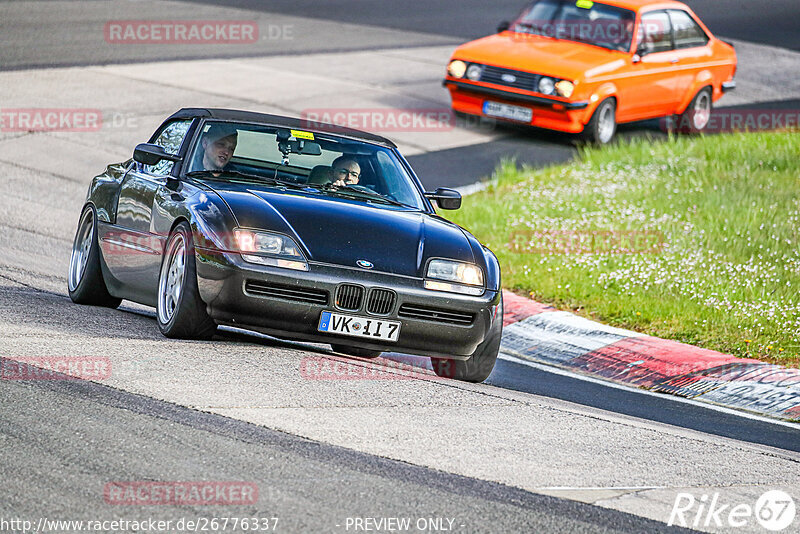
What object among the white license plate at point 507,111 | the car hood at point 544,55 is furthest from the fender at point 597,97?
the white license plate at point 507,111

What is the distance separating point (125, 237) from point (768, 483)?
4.48 metres

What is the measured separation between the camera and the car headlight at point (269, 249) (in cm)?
720

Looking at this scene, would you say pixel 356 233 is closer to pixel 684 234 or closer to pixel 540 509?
pixel 540 509

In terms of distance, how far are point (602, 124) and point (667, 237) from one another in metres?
5.72

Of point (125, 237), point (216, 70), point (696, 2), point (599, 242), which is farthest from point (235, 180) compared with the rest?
point (696, 2)

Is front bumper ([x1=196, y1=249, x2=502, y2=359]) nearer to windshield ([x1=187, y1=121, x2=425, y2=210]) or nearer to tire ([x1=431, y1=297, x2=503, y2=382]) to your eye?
tire ([x1=431, y1=297, x2=503, y2=382])

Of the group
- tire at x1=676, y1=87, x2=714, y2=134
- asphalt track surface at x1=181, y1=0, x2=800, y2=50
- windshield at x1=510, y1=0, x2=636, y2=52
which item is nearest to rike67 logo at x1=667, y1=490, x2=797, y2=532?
windshield at x1=510, y1=0, x2=636, y2=52

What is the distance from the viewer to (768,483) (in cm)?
606

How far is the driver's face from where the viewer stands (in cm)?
842

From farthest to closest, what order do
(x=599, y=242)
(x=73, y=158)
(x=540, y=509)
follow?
(x=73, y=158) → (x=599, y=242) → (x=540, y=509)

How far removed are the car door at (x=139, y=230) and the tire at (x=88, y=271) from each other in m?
0.20

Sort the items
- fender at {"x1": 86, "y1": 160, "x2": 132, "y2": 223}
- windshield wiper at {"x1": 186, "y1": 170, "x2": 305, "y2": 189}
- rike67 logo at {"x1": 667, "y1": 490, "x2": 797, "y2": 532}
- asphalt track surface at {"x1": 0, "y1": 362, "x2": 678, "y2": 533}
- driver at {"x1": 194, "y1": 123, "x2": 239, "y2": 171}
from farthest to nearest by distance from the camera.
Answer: fender at {"x1": 86, "y1": 160, "x2": 132, "y2": 223}, driver at {"x1": 194, "y1": 123, "x2": 239, "y2": 171}, windshield wiper at {"x1": 186, "y1": 170, "x2": 305, "y2": 189}, rike67 logo at {"x1": 667, "y1": 490, "x2": 797, "y2": 532}, asphalt track surface at {"x1": 0, "y1": 362, "x2": 678, "y2": 533}

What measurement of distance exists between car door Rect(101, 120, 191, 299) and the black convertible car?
0.02 metres

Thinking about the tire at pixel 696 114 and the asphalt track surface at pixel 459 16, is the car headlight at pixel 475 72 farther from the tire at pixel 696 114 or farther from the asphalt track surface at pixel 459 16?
the asphalt track surface at pixel 459 16
